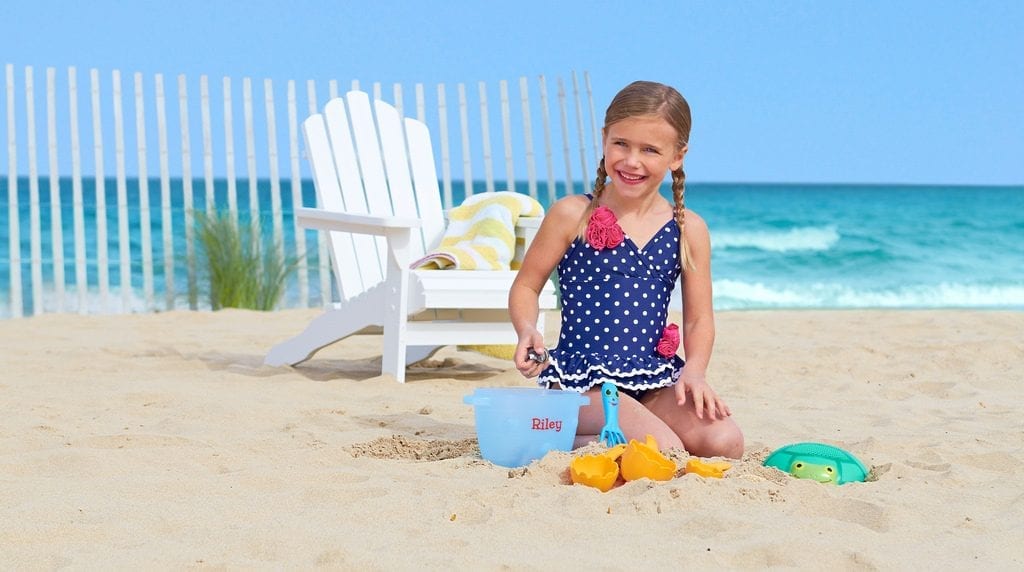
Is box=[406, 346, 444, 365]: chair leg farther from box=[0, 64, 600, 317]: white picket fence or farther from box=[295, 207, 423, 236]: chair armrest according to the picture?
box=[0, 64, 600, 317]: white picket fence

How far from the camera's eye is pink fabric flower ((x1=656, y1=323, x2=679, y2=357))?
2.99m

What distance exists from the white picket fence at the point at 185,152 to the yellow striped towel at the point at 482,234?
10.4 ft

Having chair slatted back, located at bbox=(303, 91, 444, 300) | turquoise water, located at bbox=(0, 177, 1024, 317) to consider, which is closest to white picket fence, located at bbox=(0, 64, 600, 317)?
turquoise water, located at bbox=(0, 177, 1024, 317)

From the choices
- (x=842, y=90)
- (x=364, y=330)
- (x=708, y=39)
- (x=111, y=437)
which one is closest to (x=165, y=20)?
(x=708, y=39)

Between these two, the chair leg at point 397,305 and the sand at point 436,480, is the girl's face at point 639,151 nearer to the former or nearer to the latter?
the sand at point 436,480

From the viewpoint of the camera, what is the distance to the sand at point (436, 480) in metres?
1.99

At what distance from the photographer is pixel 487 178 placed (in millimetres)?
8695

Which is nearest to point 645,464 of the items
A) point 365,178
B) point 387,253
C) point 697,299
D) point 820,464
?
point 820,464

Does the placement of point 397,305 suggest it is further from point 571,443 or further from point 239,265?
point 239,265

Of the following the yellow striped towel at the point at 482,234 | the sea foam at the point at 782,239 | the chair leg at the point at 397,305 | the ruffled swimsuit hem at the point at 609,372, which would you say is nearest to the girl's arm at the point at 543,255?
the ruffled swimsuit hem at the point at 609,372

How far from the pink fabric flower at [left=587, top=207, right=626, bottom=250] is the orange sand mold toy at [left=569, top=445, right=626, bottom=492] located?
66 cm

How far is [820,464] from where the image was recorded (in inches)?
102

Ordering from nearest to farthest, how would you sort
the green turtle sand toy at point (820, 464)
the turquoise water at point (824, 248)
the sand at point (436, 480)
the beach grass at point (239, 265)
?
the sand at point (436, 480) < the green turtle sand toy at point (820, 464) < the beach grass at point (239, 265) < the turquoise water at point (824, 248)

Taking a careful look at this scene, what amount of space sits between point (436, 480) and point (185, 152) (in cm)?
646
